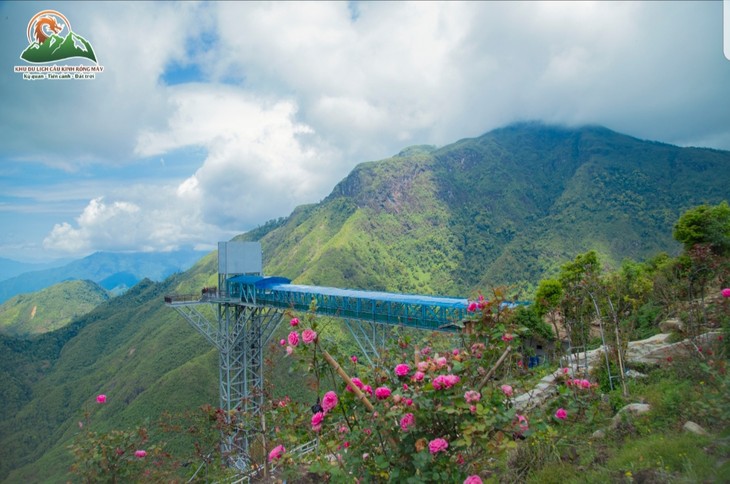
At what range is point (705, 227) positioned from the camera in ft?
48.5

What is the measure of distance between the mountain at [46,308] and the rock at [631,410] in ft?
422

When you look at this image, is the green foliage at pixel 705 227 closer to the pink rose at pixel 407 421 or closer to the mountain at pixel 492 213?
the pink rose at pixel 407 421

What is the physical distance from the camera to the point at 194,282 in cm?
9038

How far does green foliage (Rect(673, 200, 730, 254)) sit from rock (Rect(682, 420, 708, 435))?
13.0 meters

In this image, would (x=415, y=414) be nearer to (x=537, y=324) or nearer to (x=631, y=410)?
(x=631, y=410)

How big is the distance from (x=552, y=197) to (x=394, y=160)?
43250 millimetres

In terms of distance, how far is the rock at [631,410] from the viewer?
464 centimetres

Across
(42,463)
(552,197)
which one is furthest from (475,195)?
(42,463)

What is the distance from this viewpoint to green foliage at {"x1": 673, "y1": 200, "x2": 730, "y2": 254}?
14227mm

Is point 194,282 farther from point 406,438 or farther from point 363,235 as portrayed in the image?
point 406,438

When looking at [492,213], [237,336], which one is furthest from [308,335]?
[492,213]

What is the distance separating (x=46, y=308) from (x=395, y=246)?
10272 cm

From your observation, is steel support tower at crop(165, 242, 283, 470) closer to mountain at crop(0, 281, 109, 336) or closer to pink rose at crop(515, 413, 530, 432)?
pink rose at crop(515, 413, 530, 432)

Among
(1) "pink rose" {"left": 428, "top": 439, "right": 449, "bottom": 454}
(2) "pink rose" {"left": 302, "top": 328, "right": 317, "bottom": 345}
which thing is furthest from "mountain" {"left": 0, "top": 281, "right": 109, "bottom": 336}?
(1) "pink rose" {"left": 428, "top": 439, "right": 449, "bottom": 454}
